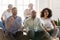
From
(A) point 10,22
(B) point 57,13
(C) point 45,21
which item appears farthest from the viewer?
(B) point 57,13

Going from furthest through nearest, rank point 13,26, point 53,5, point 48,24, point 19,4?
point 19,4, point 53,5, point 48,24, point 13,26

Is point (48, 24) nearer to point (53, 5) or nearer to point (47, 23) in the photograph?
point (47, 23)

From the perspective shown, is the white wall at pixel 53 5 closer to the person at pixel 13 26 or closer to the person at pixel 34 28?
the person at pixel 34 28

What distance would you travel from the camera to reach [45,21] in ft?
16.6

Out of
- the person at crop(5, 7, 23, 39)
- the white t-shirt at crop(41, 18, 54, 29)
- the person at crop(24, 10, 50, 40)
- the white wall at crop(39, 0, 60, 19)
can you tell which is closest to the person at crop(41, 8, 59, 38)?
the white t-shirt at crop(41, 18, 54, 29)

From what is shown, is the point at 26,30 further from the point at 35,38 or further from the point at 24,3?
the point at 24,3

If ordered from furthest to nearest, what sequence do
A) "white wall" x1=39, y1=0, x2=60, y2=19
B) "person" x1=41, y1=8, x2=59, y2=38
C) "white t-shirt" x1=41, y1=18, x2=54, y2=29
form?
"white wall" x1=39, y1=0, x2=60, y2=19 → "white t-shirt" x1=41, y1=18, x2=54, y2=29 → "person" x1=41, y1=8, x2=59, y2=38

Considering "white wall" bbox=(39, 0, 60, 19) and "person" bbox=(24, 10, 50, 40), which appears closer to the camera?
"person" bbox=(24, 10, 50, 40)

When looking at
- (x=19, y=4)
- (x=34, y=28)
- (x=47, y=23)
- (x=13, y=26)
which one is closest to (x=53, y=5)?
(x=19, y=4)

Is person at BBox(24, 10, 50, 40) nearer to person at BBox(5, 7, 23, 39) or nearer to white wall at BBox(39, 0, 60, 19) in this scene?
person at BBox(5, 7, 23, 39)

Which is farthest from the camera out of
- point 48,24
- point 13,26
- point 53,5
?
point 53,5

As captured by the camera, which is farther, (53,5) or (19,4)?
(19,4)

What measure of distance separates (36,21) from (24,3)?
177 inches

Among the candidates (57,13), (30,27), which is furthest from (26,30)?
(57,13)
